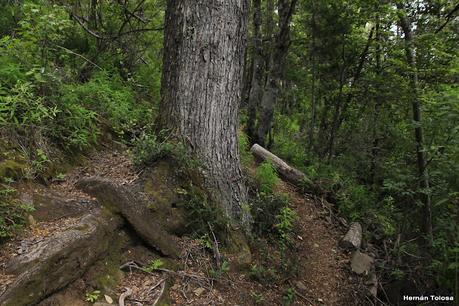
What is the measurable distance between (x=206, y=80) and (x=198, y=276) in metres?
2.29

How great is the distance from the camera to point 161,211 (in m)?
3.98

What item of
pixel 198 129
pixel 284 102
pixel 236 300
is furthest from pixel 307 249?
pixel 284 102

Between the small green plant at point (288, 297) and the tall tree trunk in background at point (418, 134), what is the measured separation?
7.74ft

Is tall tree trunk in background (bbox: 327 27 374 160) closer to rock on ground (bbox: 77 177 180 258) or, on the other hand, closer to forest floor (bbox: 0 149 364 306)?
forest floor (bbox: 0 149 364 306)

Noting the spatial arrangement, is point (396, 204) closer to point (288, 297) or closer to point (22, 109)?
point (288, 297)

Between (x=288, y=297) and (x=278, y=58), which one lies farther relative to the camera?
(x=278, y=58)

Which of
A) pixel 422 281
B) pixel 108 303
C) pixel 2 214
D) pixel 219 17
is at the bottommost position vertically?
pixel 422 281

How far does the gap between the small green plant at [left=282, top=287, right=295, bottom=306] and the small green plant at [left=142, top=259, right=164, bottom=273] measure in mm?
1571

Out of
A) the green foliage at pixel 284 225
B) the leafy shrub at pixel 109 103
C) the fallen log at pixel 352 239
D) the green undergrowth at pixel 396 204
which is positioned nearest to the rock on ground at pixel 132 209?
the leafy shrub at pixel 109 103

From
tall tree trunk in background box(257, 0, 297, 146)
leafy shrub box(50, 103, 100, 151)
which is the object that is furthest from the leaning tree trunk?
tall tree trunk in background box(257, 0, 297, 146)

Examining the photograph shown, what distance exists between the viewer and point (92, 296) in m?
2.90

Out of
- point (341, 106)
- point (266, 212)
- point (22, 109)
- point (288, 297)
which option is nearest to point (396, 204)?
point (266, 212)

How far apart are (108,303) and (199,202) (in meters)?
1.55

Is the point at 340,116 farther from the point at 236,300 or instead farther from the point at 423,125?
the point at 236,300
